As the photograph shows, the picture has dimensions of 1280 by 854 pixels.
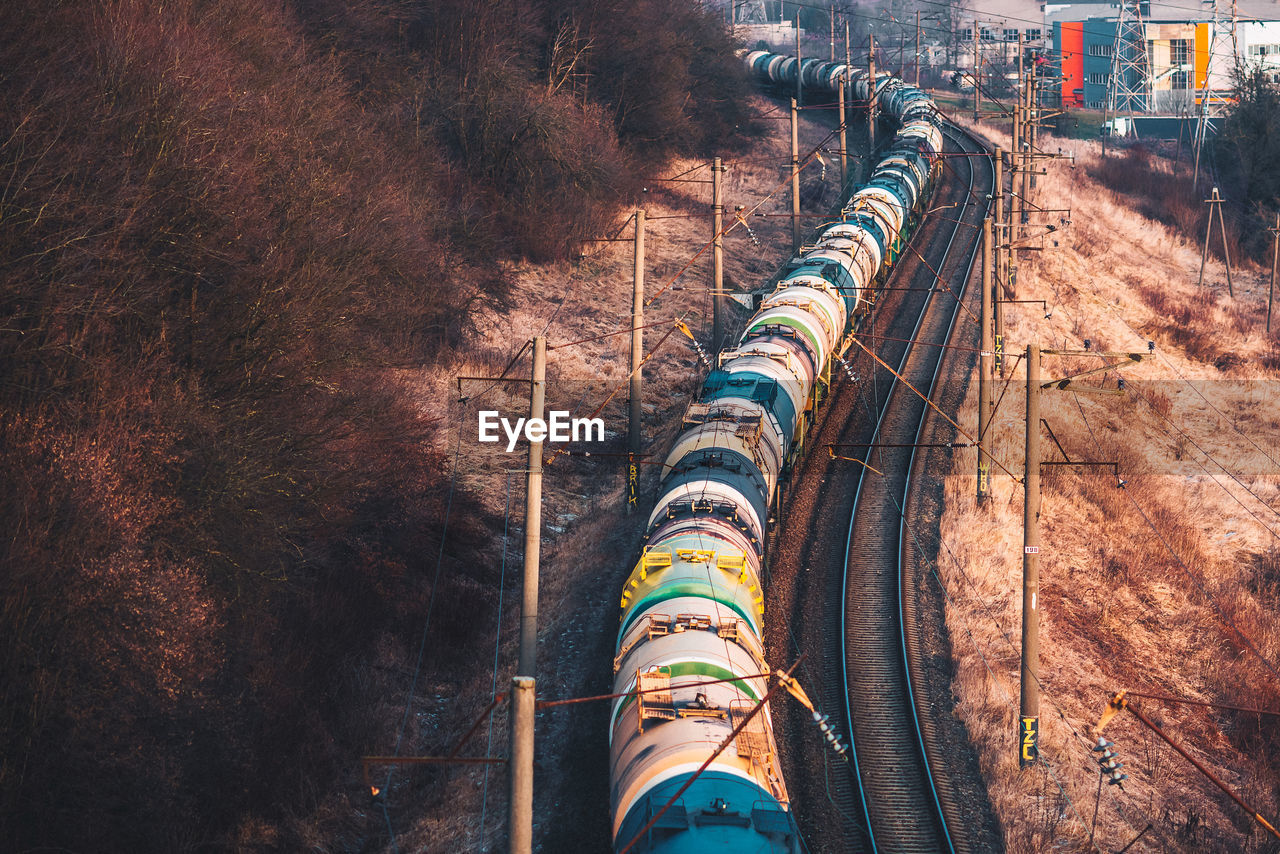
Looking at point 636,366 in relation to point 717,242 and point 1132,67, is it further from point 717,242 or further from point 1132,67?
point 1132,67

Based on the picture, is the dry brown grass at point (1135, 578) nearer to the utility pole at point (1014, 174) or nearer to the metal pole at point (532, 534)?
the utility pole at point (1014, 174)

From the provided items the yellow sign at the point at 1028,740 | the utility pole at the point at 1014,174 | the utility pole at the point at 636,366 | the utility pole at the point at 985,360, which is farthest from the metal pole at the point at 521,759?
the utility pole at the point at 1014,174

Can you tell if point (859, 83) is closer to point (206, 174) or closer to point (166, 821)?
point (206, 174)

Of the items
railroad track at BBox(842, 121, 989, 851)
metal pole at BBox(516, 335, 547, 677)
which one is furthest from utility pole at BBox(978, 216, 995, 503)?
metal pole at BBox(516, 335, 547, 677)

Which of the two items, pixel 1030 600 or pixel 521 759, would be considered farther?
pixel 1030 600

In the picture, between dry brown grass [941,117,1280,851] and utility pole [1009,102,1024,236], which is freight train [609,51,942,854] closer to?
dry brown grass [941,117,1280,851]

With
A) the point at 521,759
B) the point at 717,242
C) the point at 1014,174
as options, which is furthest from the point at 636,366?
the point at 1014,174

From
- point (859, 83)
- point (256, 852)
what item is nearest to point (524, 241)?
point (256, 852)
